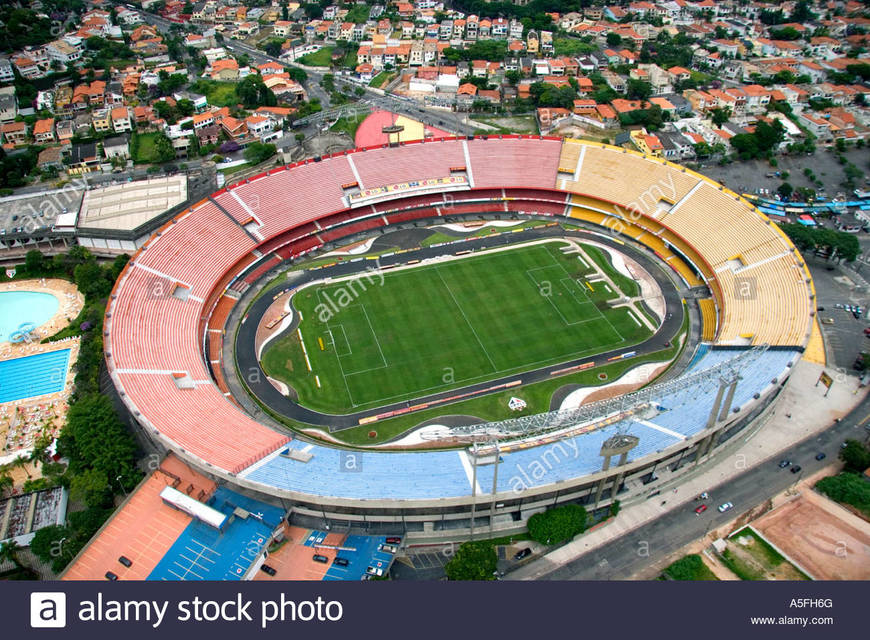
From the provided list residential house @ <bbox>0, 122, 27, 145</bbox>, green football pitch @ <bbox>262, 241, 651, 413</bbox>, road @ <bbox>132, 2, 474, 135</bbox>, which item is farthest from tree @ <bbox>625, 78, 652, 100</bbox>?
residential house @ <bbox>0, 122, 27, 145</bbox>

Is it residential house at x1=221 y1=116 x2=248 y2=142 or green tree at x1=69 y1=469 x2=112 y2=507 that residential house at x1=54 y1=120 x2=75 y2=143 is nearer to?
residential house at x1=221 y1=116 x2=248 y2=142

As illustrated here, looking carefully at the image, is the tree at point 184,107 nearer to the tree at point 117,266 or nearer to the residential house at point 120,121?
the residential house at point 120,121

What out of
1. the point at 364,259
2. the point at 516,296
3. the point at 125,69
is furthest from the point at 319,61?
the point at 516,296

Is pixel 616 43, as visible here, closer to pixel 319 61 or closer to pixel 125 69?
pixel 319 61

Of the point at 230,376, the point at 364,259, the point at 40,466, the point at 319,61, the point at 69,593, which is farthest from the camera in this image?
the point at 319,61

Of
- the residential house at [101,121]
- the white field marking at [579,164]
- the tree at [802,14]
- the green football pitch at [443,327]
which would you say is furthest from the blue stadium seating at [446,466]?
the tree at [802,14]

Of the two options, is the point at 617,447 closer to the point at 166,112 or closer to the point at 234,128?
the point at 234,128
